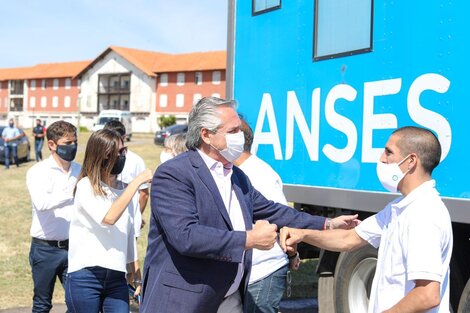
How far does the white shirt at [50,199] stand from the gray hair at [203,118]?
1.78 metres

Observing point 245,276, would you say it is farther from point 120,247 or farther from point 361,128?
point 361,128

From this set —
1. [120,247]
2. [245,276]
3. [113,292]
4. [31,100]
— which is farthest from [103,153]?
[31,100]

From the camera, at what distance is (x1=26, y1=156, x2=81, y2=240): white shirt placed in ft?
14.3

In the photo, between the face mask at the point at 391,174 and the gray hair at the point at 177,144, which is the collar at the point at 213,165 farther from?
the gray hair at the point at 177,144

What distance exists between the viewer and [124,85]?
7950cm

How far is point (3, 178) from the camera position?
760 inches

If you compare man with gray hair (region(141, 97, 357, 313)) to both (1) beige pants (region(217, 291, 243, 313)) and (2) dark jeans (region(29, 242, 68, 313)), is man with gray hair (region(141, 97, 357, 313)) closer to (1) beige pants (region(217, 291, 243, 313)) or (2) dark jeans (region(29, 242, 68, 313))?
(1) beige pants (region(217, 291, 243, 313))

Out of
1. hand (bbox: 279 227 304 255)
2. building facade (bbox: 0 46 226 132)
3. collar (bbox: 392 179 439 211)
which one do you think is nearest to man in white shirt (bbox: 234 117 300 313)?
hand (bbox: 279 227 304 255)

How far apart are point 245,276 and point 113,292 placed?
1.20 m

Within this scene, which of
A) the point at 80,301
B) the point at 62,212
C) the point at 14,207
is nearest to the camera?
the point at 80,301

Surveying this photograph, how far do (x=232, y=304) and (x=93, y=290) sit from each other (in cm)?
111

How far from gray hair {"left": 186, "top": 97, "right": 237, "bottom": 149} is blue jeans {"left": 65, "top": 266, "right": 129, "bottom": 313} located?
4.12ft

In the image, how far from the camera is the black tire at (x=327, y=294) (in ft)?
16.8

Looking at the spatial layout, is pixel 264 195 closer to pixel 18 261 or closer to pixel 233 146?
pixel 233 146
